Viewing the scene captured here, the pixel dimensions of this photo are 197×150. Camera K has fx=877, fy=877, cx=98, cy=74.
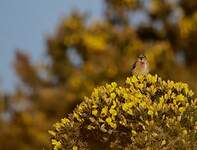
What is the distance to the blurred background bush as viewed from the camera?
32219mm

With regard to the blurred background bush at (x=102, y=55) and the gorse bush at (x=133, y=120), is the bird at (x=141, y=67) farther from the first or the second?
the blurred background bush at (x=102, y=55)

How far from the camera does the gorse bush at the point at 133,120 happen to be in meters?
9.05

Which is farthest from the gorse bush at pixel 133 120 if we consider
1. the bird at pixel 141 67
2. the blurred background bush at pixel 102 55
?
the blurred background bush at pixel 102 55

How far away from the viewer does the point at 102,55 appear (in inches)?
1325

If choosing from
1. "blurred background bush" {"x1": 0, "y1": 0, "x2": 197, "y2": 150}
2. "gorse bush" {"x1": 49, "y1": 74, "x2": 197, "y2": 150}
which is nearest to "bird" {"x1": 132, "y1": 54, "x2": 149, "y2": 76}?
"gorse bush" {"x1": 49, "y1": 74, "x2": 197, "y2": 150}

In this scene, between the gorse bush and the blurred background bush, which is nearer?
the gorse bush

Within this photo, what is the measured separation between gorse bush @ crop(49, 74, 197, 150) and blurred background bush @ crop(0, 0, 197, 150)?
20119 millimetres

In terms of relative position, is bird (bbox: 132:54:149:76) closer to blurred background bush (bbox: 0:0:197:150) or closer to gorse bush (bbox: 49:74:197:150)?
gorse bush (bbox: 49:74:197:150)

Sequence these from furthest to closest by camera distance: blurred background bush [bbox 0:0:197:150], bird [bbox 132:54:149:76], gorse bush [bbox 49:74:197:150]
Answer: blurred background bush [bbox 0:0:197:150] → bird [bbox 132:54:149:76] → gorse bush [bbox 49:74:197:150]

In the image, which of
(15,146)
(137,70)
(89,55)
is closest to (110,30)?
(89,55)

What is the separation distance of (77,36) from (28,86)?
5.88 meters

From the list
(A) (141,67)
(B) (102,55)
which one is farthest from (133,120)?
(B) (102,55)

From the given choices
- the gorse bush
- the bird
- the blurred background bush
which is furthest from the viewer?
the blurred background bush

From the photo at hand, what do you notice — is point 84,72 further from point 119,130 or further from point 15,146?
point 119,130
